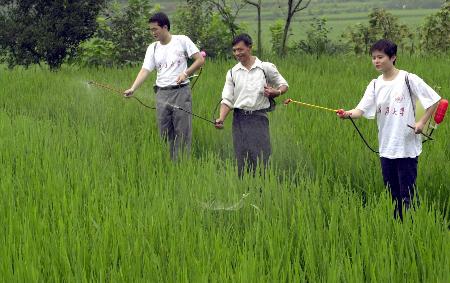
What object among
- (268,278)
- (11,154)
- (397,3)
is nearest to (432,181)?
(268,278)

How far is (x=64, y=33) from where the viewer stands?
46.5 feet

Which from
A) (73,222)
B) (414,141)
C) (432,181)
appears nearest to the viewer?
(73,222)

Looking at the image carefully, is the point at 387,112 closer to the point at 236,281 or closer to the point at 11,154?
the point at 236,281

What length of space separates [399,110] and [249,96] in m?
1.23

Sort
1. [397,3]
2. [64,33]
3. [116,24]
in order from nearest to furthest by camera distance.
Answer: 1. [64,33]
2. [116,24]
3. [397,3]

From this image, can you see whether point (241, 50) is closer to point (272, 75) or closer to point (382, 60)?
point (272, 75)

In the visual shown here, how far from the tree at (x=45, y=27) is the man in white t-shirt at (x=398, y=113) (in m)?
11.0

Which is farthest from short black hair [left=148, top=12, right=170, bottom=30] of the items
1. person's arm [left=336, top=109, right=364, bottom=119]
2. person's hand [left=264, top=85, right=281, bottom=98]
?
person's arm [left=336, top=109, right=364, bottom=119]

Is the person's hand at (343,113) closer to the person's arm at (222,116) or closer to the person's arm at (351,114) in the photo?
the person's arm at (351,114)

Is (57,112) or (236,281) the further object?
(57,112)

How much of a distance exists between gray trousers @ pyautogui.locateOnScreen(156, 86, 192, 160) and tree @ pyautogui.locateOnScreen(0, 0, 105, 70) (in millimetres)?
8705

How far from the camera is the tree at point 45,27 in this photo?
543 inches

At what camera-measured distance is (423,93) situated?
375 cm

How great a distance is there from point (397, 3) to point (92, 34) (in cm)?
7478
